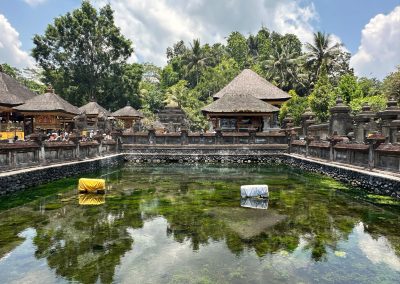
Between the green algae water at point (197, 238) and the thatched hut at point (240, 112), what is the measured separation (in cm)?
1488

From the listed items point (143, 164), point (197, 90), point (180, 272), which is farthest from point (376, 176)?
point (197, 90)

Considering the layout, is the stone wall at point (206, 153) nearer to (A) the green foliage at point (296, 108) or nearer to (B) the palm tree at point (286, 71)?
(A) the green foliage at point (296, 108)

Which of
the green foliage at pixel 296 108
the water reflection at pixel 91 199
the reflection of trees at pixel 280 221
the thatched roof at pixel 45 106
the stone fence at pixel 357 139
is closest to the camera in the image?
the reflection of trees at pixel 280 221

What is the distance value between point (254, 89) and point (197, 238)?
2870 centimetres

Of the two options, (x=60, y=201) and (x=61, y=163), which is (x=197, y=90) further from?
(x=60, y=201)

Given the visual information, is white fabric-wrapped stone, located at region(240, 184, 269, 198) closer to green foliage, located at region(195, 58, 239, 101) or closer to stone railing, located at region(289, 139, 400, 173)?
stone railing, located at region(289, 139, 400, 173)

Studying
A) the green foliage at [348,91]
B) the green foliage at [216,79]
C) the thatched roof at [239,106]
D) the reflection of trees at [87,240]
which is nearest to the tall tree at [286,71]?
the green foliage at [216,79]

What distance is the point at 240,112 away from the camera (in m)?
28.8

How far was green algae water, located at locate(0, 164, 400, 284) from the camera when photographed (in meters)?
6.34

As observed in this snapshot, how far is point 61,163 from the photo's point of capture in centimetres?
1825

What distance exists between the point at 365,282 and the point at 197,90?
6317cm

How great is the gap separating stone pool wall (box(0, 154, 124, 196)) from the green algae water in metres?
0.53

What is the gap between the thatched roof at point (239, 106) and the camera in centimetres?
2845

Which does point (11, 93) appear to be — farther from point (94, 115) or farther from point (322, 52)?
point (322, 52)
